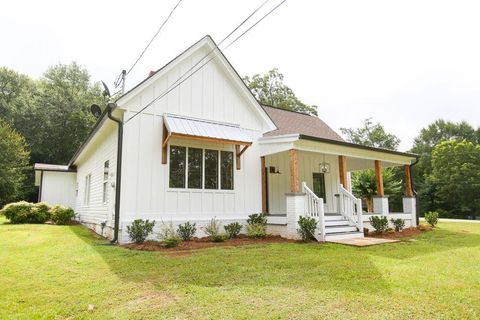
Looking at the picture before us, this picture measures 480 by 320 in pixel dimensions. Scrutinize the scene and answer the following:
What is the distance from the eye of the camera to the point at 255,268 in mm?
5461

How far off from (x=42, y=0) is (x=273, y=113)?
1070cm

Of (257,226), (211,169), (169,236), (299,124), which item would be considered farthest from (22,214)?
(299,124)

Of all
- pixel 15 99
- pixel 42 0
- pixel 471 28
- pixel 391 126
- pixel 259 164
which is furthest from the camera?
pixel 391 126

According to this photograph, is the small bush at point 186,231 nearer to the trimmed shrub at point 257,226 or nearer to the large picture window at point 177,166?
the large picture window at point 177,166

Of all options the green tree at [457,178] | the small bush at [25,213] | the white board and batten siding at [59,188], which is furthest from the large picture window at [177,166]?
the green tree at [457,178]

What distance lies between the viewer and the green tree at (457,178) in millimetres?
32438

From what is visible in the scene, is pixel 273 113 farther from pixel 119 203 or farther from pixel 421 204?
pixel 421 204

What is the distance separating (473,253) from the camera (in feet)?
22.9

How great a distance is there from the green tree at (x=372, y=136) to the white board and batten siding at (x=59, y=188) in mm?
35423

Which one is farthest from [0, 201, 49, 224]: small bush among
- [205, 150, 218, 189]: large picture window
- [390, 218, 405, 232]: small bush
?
[390, 218, 405, 232]: small bush

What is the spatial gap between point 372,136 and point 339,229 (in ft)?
123

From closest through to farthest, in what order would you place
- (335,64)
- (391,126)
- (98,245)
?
(335,64)
(98,245)
(391,126)

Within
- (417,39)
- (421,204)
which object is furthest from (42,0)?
(421,204)

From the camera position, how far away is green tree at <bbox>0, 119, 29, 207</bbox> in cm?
2541
